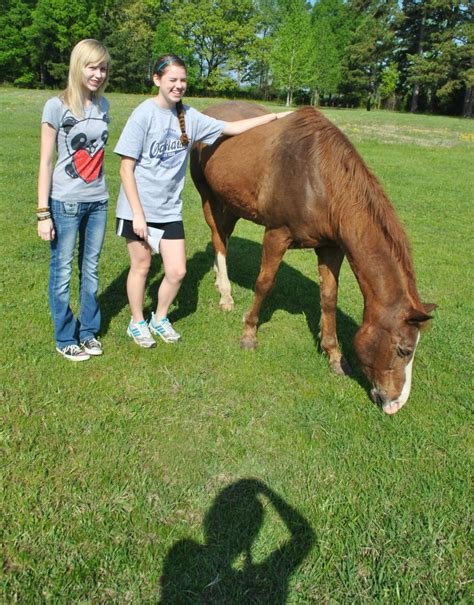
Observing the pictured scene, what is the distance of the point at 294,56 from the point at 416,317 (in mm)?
62576

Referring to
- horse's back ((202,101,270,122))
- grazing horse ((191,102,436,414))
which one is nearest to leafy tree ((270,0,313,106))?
horse's back ((202,101,270,122))

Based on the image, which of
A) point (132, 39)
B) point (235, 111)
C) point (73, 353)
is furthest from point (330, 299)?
point (132, 39)

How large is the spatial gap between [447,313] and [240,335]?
2520mm

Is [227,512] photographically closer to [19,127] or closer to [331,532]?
[331,532]

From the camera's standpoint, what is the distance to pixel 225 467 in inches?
113

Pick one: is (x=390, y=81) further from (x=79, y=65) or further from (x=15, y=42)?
(x=79, y=65)

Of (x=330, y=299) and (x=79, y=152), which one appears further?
(x=330, y=299)

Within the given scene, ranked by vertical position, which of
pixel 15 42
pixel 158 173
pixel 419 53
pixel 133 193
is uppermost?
pixel 419 53

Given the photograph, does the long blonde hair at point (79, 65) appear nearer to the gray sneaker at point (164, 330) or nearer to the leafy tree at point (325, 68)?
the gray sneaker at point (164, 330)

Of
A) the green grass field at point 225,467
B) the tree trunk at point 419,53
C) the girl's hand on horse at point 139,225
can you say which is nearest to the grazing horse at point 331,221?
the green grass field at point 225,467

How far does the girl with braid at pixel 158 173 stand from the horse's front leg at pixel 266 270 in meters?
0.75

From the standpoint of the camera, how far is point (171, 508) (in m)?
2.55

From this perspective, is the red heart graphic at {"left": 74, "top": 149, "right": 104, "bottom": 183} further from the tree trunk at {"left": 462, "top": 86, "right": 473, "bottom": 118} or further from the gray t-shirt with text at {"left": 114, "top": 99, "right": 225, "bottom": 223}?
the tree trunk at {"left": 462, "top": 86, "right": 473, "bottom": 118}

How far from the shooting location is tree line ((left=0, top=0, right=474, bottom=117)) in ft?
167
